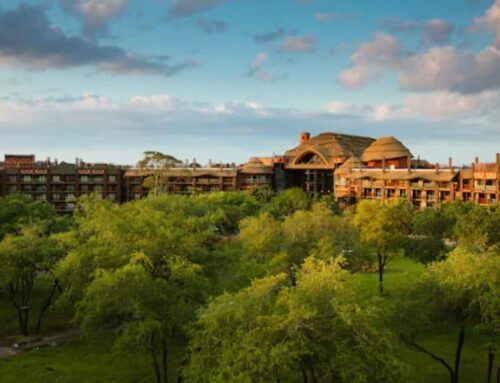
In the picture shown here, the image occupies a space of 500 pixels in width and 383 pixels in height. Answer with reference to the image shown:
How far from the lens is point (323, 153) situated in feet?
480

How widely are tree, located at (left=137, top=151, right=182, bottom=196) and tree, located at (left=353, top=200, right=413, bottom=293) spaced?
6442 centimetres

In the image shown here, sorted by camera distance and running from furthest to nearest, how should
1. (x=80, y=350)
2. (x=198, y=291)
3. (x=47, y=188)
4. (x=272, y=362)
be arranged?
1. (x=47, y=188)
2. (x=80, y=350)
3. (x=198, y=291)
4. (x=272, y=362)

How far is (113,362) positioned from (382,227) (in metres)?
31.9

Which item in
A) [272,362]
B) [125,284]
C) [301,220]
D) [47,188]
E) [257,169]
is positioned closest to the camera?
[272,362]

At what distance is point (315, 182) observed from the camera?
148 metres

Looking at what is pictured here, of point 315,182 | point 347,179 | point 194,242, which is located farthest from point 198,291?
point 315,182

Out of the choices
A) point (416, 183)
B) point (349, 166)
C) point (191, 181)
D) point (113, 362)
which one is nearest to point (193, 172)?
point (191, 181)

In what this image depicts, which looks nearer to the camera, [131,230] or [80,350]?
[131,230]

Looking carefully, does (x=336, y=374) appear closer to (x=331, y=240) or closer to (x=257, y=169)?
(x=331, y=240)

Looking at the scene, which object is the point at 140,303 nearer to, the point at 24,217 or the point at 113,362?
the point at 113,362

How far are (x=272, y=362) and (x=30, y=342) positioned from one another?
29349 mm

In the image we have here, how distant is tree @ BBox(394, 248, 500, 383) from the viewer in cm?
2872

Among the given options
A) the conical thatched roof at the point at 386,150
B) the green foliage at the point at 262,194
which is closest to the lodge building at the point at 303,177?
the conical thatched roof at the point at 386,150

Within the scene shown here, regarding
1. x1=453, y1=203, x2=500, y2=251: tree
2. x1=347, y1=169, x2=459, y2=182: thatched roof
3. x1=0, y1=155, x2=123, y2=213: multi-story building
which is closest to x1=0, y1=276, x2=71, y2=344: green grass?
x1=453, y1=203, x2=500, y2=251: tree
